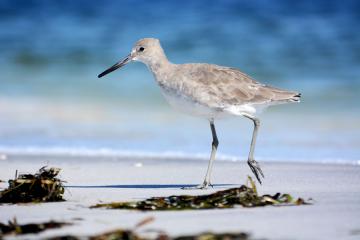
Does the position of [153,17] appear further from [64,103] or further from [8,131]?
[8,131]

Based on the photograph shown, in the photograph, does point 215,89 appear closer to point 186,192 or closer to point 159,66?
point 159,66

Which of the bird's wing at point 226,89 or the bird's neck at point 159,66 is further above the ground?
the bird's neck at point 159,66

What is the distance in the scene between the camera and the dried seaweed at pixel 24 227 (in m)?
4.71

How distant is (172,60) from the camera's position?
16.4 m

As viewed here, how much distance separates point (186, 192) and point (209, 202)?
3.32 ft

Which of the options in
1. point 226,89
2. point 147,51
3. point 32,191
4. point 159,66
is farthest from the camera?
point 147,51

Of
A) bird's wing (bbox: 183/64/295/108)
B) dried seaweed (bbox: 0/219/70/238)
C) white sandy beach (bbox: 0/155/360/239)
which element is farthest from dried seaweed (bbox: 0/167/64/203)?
bird's wing (bbox: 183/64/295/108)

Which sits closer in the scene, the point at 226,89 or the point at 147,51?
the point at 226,89

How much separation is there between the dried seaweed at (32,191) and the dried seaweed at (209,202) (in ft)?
1.71

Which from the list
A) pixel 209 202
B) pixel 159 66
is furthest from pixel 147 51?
pixel 209 202

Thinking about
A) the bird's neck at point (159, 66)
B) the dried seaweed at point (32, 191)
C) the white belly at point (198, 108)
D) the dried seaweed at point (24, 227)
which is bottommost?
the dried seaweed at point (24, 227)

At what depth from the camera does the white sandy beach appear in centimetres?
478

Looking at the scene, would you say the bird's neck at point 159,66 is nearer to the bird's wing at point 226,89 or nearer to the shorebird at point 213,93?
the shorebird at point 213,93

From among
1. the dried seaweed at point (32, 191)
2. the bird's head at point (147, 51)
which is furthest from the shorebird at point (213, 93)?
the dried seaweed at point (32, 191)
